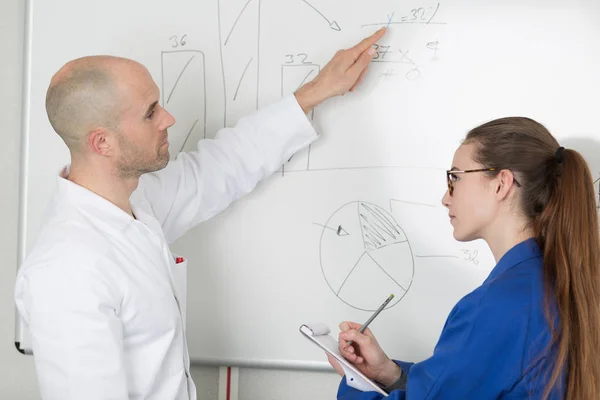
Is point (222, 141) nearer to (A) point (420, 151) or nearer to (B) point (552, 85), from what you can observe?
(A) point (420, 151)

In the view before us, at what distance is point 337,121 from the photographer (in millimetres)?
1845

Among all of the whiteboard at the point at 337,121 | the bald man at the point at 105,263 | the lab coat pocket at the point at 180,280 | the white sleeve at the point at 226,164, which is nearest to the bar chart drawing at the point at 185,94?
the whiteboard at the point at 337,121

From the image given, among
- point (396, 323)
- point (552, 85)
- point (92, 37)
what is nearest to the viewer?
point (552, 85)

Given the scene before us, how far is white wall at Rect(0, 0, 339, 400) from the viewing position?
199cm

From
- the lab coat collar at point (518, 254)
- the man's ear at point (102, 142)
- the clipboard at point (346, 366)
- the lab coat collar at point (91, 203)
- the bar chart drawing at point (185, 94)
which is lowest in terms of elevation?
the clipboard at point (346, 366)

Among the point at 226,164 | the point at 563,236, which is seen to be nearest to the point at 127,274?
the point at 226,164

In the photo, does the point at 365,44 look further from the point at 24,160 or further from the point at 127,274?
the point at 24,160

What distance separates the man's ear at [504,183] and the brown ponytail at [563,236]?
0.01 m

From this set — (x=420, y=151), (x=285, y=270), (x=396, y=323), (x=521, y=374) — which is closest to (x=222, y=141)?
(x=285, y=270)

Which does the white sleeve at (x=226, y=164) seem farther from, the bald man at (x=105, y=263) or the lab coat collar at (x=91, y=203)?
the lab coat collar at (x=91, y=203)

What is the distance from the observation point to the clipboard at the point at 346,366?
149 cm

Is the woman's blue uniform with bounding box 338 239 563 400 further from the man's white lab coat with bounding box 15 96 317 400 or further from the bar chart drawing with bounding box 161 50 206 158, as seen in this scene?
the bar chart drawing with bounding box 161 50 206 158

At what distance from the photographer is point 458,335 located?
1346mm

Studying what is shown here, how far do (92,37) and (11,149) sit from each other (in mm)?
414
